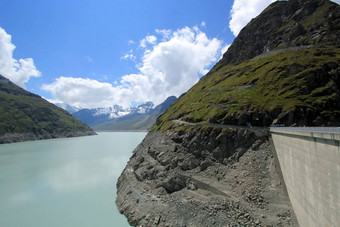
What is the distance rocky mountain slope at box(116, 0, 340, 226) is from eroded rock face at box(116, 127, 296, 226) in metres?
0.13

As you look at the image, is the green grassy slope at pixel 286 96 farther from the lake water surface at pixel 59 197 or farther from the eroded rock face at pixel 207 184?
the lake water surface at pixel 59 197

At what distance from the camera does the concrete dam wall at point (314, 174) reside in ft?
49.2

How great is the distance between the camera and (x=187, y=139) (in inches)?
1855

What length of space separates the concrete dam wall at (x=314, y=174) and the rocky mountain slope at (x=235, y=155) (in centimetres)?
381

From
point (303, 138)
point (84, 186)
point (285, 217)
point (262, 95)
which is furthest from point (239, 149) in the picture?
point (84, 186)

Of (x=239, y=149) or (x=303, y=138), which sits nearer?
(x=303, y=138)

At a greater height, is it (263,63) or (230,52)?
(230,52)

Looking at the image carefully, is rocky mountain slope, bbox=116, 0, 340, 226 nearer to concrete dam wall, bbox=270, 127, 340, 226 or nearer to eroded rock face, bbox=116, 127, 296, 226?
eroded rock face, bbox=116, 127, 296, 226

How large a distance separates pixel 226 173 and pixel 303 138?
55.6 feet

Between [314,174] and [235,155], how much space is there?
2011 cm

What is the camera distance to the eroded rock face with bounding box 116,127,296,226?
27016 mm

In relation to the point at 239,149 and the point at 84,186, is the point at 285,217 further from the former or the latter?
the point at 84,186

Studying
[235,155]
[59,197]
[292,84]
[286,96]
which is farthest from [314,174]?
[59,197]

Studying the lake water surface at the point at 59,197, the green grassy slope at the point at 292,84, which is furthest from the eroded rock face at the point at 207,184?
the green grassy slope at the point at 292,84
